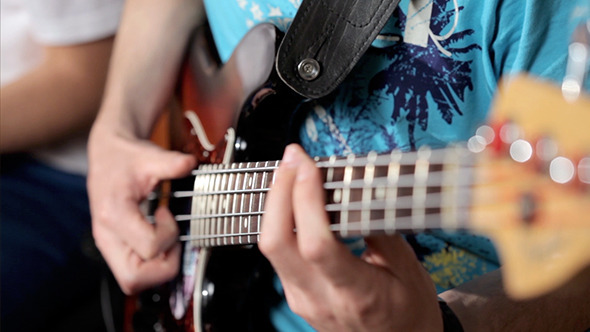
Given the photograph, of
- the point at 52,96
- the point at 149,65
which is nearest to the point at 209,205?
the point at 149,65

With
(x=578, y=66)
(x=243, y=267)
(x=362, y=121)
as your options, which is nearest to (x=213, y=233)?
(x=243, y=267)

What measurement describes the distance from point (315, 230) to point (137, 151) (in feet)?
1.42

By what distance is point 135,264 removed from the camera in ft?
2.55

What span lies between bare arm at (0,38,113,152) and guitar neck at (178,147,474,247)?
2.11 ft

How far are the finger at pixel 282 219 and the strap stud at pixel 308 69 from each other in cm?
17

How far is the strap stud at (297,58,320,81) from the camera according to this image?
61 cm

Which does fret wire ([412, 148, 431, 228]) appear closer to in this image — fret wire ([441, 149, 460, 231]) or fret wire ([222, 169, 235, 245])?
fret wire ([441, 149, 460, 231])

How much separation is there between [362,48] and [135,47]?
0.49 m

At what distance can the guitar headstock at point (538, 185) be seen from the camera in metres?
0.31

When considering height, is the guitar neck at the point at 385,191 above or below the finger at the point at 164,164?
above

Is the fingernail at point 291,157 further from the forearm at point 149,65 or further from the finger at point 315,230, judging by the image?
the forearm at point 149,65

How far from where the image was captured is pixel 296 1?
69 centimetres

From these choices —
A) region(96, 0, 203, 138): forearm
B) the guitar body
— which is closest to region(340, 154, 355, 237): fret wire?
the guitar body

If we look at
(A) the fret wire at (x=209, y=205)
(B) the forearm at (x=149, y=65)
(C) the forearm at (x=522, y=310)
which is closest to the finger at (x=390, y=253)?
(C) the forearm at (x=522, y=310)
